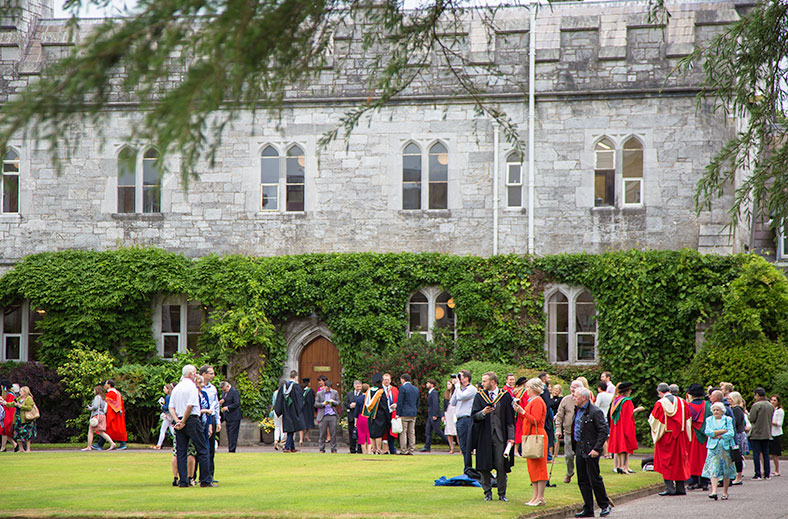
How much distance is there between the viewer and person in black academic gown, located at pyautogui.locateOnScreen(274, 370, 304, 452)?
20.9 m

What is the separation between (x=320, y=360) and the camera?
82.3 feet

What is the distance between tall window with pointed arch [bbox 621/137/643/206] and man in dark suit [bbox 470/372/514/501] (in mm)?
12300

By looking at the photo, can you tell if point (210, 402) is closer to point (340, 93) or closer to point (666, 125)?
point (340, 93)

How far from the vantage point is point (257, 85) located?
6.54 metres

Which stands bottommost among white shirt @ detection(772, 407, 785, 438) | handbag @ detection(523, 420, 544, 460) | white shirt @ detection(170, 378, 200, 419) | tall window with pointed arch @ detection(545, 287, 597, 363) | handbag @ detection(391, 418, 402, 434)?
handbag @ detection(391, 418, 402, 434)

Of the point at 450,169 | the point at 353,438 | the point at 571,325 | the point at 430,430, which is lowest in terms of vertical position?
the point at 353,438

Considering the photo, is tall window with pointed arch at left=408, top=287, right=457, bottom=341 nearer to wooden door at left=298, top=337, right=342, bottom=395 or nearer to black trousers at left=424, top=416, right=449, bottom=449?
wooden door at left=298, top=337, right=342, bottom=395

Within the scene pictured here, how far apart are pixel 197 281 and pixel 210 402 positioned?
10.7 metres

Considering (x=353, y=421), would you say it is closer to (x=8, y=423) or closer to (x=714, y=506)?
(x=8, y=423)

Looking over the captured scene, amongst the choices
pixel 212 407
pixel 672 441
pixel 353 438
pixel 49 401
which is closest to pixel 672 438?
pixel 672 441

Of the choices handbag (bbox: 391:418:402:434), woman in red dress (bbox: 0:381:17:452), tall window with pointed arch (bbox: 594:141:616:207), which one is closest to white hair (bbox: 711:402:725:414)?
handbag (bbox: 391:418:402:434)

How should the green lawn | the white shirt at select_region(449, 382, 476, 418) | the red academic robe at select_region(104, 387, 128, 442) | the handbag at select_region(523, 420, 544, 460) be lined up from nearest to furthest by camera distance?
the green lawn, the handbag at select_region(523, 420, 544, 460), the white shirt at select_region(449, 382, 476, 418), the red academic robe at select_region(104, 387, 128, 442)

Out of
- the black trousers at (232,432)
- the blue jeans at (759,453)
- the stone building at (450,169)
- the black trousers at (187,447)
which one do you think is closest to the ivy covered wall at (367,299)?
the stone building at (450,169)

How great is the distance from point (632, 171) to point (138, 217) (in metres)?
12.7
